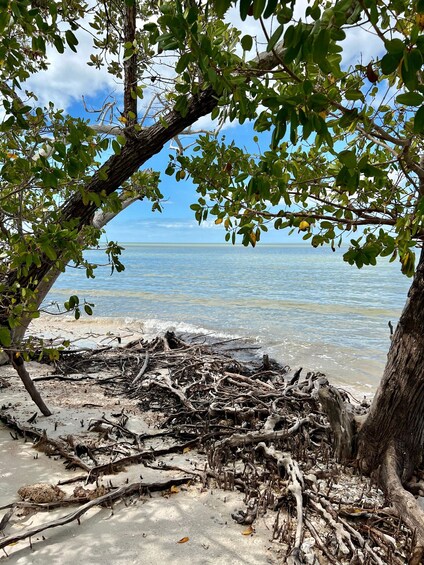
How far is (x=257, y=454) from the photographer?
388 centimetres

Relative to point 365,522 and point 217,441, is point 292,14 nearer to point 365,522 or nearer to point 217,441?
point 365,522

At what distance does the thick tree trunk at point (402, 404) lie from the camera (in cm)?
330

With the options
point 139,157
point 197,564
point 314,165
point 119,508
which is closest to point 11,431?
point 119,508

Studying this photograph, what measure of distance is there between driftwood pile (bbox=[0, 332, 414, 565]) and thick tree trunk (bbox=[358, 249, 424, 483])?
308 mm

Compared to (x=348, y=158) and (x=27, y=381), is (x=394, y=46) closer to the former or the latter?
(x=348, y=158)

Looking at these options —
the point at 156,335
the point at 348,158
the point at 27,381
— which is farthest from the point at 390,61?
the point at 156,335

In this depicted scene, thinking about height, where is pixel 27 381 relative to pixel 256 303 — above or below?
above

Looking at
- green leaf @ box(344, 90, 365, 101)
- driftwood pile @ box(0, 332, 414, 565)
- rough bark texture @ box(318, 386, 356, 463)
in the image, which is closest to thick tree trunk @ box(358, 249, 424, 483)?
rough bark texture @ box(318, 386, 356, 463)

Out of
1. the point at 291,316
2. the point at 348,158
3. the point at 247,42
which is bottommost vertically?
the point at 291,316

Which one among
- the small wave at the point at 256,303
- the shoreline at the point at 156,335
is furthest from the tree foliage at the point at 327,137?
the small wave at the point at 256,303

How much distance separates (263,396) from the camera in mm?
5355

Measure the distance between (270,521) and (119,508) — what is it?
1.12 meters

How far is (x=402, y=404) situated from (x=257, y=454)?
1409mm

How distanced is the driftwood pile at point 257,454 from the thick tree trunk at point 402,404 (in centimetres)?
31
